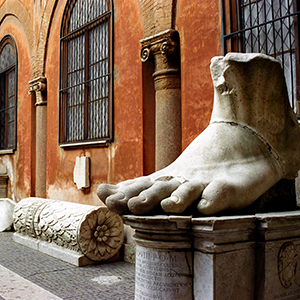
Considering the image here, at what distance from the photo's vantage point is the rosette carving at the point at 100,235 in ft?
16.4

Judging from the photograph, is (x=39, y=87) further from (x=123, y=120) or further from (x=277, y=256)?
(x=277, y=256)

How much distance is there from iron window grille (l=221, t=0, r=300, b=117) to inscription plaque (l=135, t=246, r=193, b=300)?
2.44 metres

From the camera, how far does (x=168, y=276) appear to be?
7.45 feet

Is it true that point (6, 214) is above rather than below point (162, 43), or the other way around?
below

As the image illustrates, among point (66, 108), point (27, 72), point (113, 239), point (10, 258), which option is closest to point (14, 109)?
point (27, 72)

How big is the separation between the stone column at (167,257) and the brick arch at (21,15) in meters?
7.87

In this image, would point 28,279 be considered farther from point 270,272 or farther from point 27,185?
point 27,185

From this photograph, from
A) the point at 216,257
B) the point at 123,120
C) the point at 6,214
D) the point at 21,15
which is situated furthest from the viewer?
the point at 21,15

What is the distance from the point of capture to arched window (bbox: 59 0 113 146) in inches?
274

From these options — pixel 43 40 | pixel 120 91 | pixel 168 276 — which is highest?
pixel 43 40

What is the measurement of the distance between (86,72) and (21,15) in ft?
12.7

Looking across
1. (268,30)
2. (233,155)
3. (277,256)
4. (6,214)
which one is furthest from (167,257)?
(6,214)

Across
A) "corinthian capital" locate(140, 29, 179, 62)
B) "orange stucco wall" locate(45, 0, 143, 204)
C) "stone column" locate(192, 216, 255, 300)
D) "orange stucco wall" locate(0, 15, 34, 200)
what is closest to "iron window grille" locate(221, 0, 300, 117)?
"corinthian capital" locate(140, 29, 179, 62)

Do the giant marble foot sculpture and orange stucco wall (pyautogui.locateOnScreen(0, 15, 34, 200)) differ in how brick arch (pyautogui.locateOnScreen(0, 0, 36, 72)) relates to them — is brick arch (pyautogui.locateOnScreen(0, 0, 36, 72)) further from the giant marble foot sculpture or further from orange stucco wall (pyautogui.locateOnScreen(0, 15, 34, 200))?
the giant marble foot sculpture
